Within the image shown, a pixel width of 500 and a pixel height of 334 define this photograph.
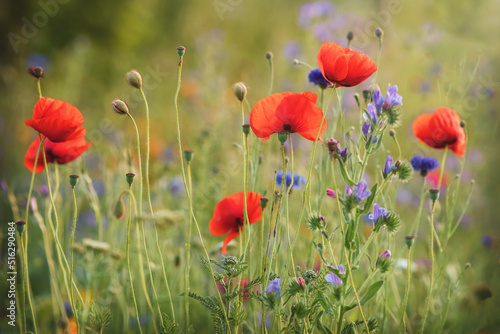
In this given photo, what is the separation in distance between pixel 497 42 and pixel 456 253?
2200mm

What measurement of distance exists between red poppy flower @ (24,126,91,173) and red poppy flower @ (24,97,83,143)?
8cm

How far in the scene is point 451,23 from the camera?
3.65 m

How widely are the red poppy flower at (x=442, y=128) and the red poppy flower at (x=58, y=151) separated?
0.73 meters

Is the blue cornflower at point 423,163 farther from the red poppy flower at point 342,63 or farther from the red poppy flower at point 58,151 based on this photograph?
the red poppy flower at point 58,151

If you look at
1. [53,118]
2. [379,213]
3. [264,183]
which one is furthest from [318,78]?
[264,183]

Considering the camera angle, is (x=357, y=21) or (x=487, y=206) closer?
(x=487, y=206)

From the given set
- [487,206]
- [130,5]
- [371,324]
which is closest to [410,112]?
[487,206]

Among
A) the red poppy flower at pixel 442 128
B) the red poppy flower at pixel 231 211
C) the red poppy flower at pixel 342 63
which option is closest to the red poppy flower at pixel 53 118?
the red poppy flower at pixel 231 211

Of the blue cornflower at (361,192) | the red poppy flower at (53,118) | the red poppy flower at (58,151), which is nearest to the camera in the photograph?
the blue cornflower at (361,192)

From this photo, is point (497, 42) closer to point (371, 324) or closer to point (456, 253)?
point (456, 253)

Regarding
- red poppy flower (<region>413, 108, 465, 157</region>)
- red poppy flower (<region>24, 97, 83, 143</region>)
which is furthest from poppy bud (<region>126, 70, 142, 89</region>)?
red poppy flower (<region>413, 108, 465, 157</region>)

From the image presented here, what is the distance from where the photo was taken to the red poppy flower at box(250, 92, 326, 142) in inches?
33.1

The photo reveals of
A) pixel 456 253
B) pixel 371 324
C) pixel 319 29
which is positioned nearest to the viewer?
pixel 371 324

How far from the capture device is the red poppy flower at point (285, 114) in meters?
0.84
